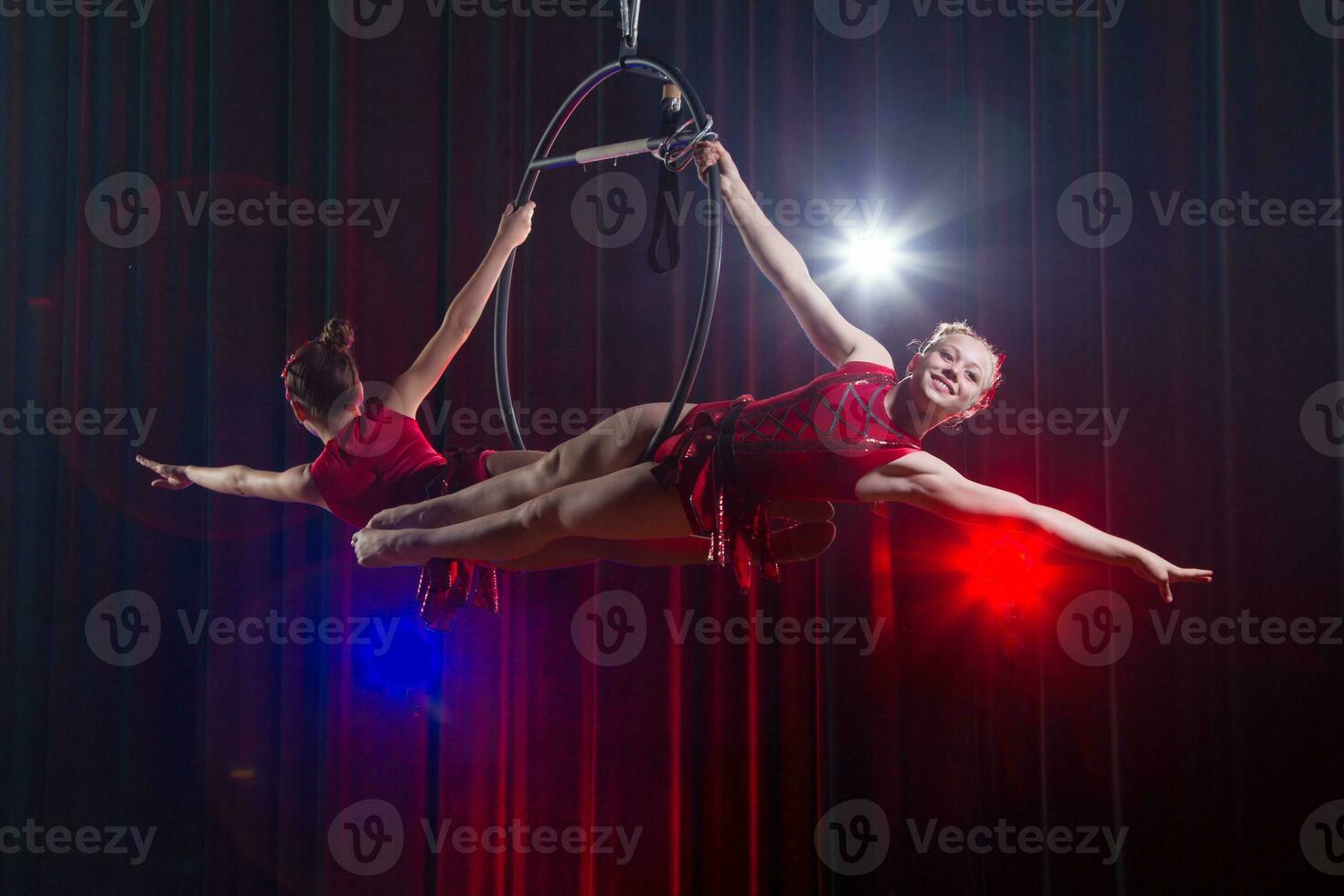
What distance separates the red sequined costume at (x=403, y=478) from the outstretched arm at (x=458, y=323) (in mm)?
72

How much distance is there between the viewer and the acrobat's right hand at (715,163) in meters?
2.13

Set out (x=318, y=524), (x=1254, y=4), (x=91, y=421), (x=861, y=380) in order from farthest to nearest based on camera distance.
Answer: (x=91, y=421), (x=318, y=524), (x=1254, y=4), (x=861, y=380)

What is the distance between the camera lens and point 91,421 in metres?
3.24

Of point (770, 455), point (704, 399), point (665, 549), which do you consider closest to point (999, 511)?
point (770, 455)

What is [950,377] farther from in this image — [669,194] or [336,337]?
[336,337]

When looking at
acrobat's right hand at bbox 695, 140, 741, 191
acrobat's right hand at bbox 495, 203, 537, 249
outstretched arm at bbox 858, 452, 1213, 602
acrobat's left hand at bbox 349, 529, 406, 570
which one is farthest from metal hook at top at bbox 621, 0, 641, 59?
acrobat's left hand at bbox 349, 529, 406, 570

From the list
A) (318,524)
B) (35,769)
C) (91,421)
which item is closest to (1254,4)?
(318,524)

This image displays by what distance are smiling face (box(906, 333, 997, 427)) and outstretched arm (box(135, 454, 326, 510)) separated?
1.55m

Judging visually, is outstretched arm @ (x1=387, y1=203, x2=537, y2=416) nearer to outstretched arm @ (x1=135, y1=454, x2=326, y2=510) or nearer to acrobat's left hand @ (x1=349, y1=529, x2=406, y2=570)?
outstretched arm @ (x1=135, y1=454, x2=326, y2=510)

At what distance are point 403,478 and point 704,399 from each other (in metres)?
0.88

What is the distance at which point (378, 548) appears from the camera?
7.29ft

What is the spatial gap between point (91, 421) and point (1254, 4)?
372cm

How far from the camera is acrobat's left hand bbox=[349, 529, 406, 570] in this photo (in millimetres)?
2217

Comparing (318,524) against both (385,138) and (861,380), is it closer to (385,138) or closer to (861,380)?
(385,138)
